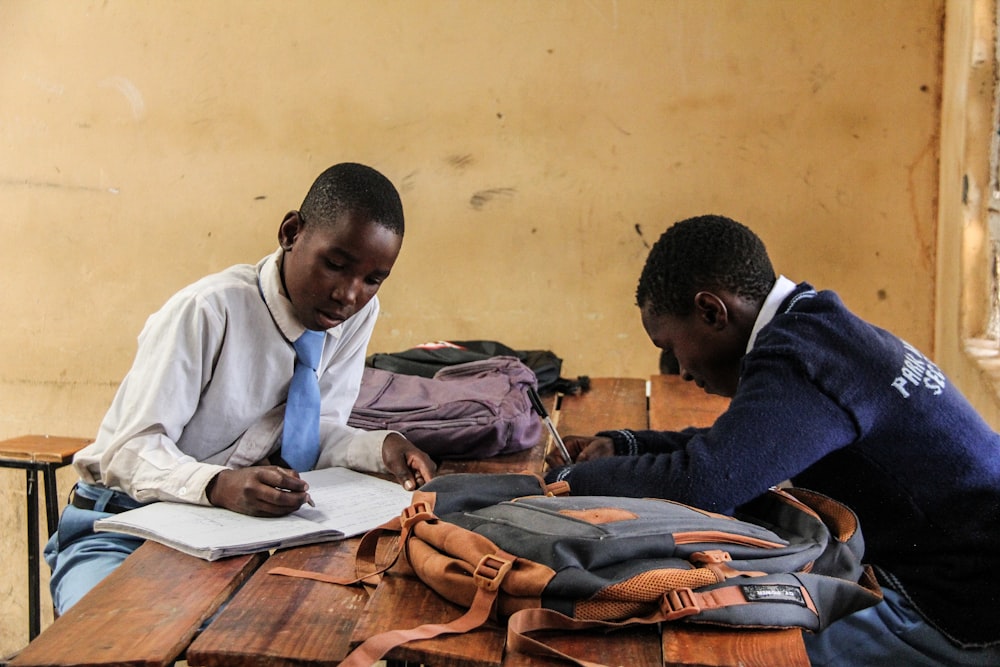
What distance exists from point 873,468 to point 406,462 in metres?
0.89

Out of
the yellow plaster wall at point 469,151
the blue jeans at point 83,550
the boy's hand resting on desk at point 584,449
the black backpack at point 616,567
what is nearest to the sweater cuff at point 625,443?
the boy's hand resting on desk at point 584,449

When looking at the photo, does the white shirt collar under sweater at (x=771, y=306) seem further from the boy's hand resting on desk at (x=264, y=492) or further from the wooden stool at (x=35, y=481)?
the wooden stool at (x=35, y=481)

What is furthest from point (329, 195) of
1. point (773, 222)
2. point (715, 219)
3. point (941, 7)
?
point (941, 7)

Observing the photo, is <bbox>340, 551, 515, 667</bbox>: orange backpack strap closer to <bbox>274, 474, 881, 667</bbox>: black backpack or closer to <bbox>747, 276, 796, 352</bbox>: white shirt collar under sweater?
<bbox>274, 474, 881, 667</bbox>: black backpack

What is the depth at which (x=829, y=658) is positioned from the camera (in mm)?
1349

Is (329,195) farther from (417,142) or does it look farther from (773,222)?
(773,222)

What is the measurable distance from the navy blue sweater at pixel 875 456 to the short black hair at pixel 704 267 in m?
0.17

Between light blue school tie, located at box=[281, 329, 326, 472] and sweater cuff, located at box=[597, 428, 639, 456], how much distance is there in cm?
63

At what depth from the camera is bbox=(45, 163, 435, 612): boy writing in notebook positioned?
5.53ft

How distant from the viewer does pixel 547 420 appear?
2.13m

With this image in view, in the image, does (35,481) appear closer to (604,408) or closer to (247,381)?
(247,381)

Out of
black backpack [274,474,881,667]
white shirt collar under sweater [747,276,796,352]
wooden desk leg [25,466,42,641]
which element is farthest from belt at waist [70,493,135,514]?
wooden desk leg [25,466,42,641]

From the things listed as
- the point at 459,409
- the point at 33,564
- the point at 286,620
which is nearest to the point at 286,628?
the point at 286,620

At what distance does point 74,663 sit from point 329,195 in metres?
1.07
